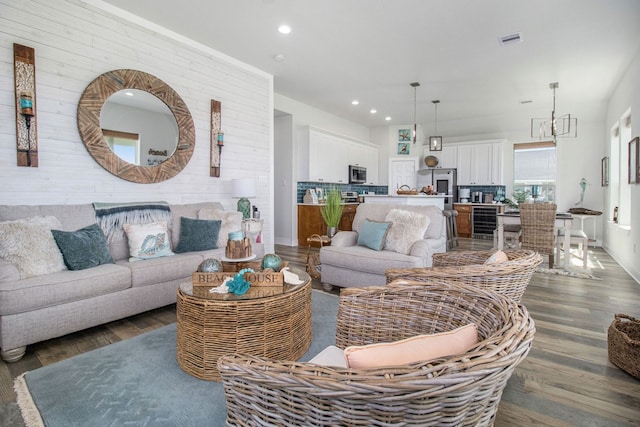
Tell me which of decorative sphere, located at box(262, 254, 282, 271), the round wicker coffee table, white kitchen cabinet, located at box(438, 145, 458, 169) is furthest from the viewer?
white kitchen cabinet, located at box(438, 145, 458, 169)

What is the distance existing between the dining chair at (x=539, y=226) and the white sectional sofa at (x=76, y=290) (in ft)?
13.6

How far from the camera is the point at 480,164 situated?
8.38m

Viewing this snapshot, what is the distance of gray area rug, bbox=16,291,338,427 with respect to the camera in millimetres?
1509

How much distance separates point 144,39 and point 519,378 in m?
4.59

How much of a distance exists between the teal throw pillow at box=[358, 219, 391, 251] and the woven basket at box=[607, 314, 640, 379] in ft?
6.06

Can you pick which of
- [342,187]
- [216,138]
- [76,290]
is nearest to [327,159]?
[342,187]

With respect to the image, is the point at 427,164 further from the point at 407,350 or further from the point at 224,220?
the point at 407,350

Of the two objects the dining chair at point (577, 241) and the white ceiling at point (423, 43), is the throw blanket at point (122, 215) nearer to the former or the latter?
the white ceiling at point (423, 43)

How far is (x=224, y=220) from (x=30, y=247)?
1.69 meters

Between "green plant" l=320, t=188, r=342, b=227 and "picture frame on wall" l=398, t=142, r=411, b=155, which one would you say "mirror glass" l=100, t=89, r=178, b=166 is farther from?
"picture frame on wall" l=398, t=142, r=411, b=155

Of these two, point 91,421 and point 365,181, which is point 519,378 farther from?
point 365,181

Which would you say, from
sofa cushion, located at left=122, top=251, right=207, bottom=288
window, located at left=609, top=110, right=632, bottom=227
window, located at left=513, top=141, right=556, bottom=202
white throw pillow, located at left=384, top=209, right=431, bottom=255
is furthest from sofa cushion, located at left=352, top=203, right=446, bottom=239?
window, located at left=513, top=141, right=556, bottom=202

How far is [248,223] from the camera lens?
4289 mm

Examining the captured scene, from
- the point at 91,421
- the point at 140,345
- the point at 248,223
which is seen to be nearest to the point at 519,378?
the point at 91,421
